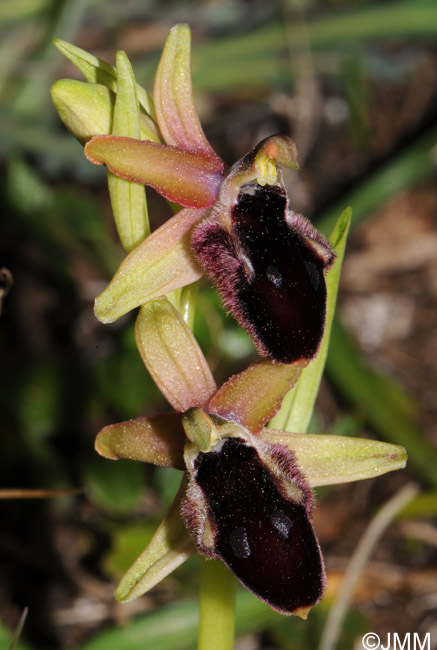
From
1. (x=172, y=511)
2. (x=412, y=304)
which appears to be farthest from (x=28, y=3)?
(x=172, y=511)

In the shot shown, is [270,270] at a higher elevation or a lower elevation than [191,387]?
higher

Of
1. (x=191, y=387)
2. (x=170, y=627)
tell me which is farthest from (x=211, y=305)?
(x=191, y=387)

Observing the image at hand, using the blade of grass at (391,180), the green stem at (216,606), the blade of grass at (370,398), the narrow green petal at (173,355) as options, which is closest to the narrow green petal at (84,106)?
the narrow green petal at (173,355)

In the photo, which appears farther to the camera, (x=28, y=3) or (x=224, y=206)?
(x=28, y=3)

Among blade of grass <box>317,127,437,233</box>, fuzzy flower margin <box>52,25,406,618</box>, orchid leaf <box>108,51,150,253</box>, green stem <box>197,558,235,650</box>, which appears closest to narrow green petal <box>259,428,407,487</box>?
fuzzy flower margin <box>52,25,406,618</box>

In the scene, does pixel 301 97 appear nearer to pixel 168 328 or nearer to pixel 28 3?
pixel 28 3

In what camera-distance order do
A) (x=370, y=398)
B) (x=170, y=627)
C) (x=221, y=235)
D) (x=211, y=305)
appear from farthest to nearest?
(x=370, y=398), (x=211, y=305), (x=170, y=627), (x=221, y=235)

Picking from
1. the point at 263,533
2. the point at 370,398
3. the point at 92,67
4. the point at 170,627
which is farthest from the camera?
the point at 370,398

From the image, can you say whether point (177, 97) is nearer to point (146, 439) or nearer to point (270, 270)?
point (270, 270)
